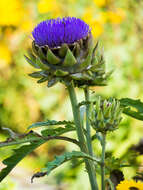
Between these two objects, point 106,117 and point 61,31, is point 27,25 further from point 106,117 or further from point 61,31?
point 106,117

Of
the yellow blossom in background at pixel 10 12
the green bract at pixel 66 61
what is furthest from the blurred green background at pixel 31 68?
the green bract at pixel 66 61

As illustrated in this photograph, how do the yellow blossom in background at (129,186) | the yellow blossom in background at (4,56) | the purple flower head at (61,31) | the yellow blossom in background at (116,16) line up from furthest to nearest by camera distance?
the yellow blossom in background at (4,56), the yellow blossom in background at (116,16), the purple flower head at (61,31), the yellow blossom in background at (129,186)

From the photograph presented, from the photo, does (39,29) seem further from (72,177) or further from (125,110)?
(72,177)

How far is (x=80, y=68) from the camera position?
781mm

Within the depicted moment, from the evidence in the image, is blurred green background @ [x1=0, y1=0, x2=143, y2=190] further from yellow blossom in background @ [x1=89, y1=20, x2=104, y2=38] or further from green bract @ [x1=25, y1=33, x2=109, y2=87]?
green bract @ [x1=25, y1=33, x2=109, y2=87]

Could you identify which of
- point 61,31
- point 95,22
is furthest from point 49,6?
point 61,31

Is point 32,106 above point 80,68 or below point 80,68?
below

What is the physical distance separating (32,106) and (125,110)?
5.96ft

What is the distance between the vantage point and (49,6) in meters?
2.43

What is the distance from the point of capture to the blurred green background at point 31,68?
2.39 m

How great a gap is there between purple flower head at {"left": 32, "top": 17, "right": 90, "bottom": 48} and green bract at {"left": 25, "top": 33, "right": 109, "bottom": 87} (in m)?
0.01

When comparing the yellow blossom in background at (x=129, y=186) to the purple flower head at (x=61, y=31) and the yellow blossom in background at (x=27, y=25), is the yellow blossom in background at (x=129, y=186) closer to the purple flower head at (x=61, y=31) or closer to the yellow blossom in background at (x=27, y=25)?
the purple flower head at (x=61, y=31)

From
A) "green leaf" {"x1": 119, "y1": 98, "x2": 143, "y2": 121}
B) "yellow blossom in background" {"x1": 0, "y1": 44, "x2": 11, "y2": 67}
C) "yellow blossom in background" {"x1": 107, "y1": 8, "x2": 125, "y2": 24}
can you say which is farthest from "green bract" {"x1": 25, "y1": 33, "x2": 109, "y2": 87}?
"yellow blossom in background" {"x1": 0, "y1": 44, "x2": 11, "y2": 67}

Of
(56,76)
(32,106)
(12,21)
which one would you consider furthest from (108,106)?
(12,21)
